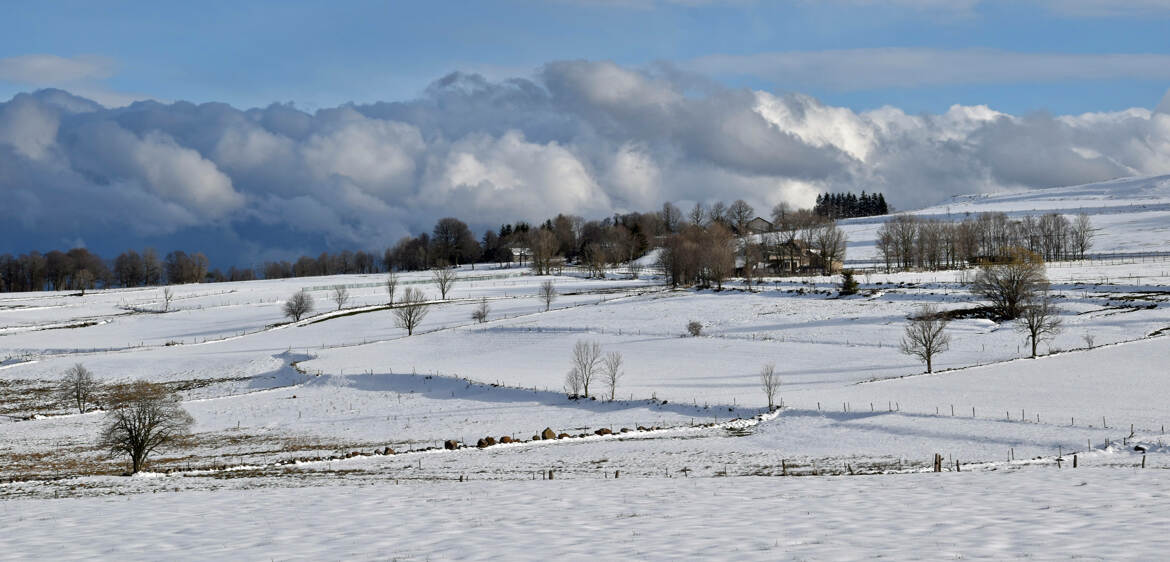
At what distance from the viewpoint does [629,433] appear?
39125 mm

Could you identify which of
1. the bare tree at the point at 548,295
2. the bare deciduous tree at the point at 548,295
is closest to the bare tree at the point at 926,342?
the bare tree at the point at 548,295

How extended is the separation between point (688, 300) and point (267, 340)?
4793 centimetres

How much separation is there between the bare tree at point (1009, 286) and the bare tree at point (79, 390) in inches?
3022

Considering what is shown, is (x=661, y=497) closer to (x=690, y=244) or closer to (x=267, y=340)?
(x=267, y=340)

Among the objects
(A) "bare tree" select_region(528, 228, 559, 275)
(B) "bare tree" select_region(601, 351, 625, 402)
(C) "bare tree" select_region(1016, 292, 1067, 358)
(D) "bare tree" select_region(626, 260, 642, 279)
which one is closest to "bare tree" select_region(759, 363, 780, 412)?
(B) "bare tree" select_region(601, 351, 625, 402)

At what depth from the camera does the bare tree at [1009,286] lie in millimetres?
70625

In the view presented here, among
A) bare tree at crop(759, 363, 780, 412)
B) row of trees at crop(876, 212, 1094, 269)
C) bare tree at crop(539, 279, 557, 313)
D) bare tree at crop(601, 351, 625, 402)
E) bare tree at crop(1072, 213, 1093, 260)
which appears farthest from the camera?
bare tree at crop(1072, 213, 1093, 260)

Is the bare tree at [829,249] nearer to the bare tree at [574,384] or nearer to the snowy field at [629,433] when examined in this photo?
the snowy field at [629,433]

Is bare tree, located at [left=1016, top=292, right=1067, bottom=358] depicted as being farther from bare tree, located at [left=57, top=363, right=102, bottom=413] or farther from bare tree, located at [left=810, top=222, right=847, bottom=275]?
bare tree, located at [left=810, top=222, right=847, bottom=275]

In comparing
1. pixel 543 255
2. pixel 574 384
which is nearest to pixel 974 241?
pixel 543 255

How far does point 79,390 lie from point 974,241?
150 metres

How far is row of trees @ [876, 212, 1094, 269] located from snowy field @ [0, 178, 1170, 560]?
4328 cm

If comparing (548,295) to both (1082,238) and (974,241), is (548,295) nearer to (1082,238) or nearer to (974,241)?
(974,241)

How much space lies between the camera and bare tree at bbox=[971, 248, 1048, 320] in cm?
7062
